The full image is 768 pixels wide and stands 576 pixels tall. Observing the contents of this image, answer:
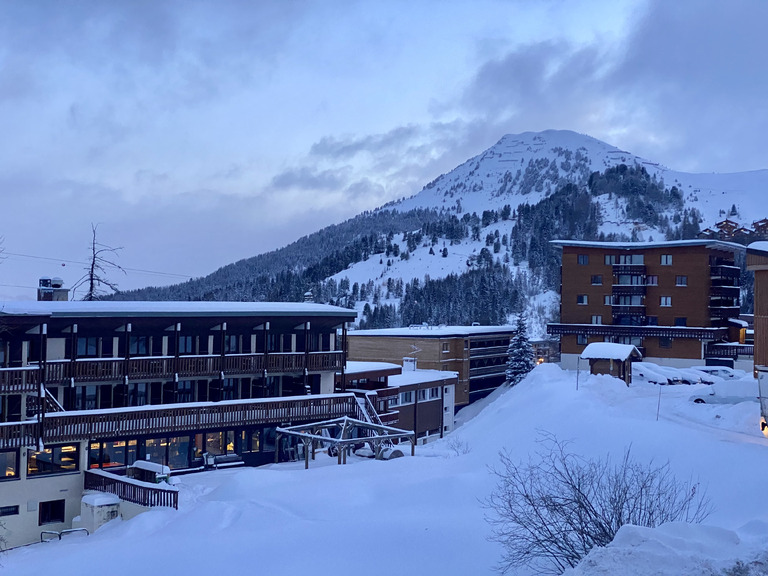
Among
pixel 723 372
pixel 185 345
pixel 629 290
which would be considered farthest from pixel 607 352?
pixel 185 345

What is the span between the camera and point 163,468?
2644 centimetres

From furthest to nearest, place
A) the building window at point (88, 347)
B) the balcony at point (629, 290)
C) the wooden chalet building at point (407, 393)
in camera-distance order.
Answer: the balcony at point (629, 290) → the wooden chalet building at point (407, 393) → the building window at point (88, 347)

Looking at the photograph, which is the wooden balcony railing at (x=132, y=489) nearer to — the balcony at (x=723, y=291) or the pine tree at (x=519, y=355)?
the pine tree at (x=519, y=355)

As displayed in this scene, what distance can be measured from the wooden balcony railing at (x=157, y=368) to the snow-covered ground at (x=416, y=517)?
5934mm

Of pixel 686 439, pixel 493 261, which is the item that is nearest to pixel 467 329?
pixel 686 439

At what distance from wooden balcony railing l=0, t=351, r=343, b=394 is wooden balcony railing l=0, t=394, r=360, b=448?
1.71 meters

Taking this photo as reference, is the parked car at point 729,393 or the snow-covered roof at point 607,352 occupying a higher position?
the snow-covered roof at point 607,352

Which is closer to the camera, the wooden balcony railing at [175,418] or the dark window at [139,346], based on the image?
the wooden balcony railing at [175,418]

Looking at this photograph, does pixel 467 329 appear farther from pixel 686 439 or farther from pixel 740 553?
pixel 740 553

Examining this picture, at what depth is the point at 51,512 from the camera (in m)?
26.3

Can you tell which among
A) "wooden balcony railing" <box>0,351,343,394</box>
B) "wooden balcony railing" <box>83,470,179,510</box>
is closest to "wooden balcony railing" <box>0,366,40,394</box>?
"wooden balcony railing" <box>0,351,343,394</box>

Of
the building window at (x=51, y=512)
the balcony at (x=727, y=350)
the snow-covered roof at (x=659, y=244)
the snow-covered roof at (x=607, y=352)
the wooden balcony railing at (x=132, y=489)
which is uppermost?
the snow-covered roof at (x=659, y=244)

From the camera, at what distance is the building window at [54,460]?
85.9ft

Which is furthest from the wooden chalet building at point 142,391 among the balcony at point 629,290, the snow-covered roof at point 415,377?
the balcony at point 629,290
